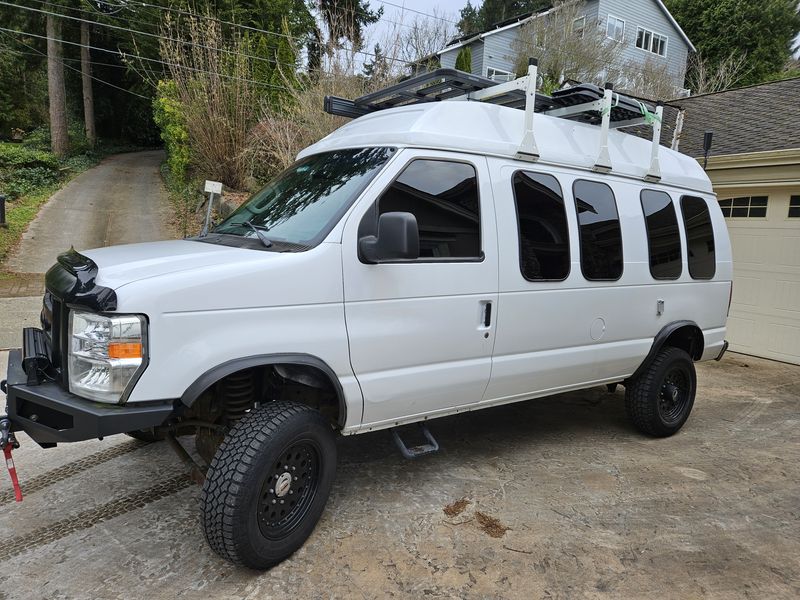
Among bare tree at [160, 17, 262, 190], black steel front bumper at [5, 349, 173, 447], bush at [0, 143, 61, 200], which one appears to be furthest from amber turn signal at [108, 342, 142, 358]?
bush at [0, 143, 61, 200]

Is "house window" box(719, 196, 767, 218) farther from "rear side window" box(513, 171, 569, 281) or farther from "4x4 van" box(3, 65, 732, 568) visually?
"rear side window" box(513, 171, 569, 281)

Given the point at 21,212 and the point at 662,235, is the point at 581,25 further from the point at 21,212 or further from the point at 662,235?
the point at 662,235

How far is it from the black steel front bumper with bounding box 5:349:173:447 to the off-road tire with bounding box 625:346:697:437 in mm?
3826

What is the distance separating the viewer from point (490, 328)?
11.7 ft

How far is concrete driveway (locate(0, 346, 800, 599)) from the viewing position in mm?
2830

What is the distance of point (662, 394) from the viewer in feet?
16.2

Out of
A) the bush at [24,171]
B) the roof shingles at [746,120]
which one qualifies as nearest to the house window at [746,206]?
the roof shingles at [746,120]

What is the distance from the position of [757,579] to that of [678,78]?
2941 centimetres

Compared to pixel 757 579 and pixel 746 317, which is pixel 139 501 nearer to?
pixel 757 579

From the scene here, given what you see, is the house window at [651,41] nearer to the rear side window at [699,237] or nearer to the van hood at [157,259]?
the rear side window at [699,237]

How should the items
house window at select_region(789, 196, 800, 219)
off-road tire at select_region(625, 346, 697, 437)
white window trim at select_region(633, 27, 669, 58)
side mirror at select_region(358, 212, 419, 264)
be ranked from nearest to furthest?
side mirror at select_region(358, 212, 419, 264) → off-road tire at select_region(625, 346, 697, 437) → house window at select_region(789, 196, 800, 219) → white window trim at select_region(633, 27, 669, 58)

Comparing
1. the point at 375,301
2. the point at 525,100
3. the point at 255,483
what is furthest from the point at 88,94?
the point at 255,483

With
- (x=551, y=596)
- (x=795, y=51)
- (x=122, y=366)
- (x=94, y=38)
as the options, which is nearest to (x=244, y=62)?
(x=122, y=366)

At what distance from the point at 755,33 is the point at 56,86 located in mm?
30571
